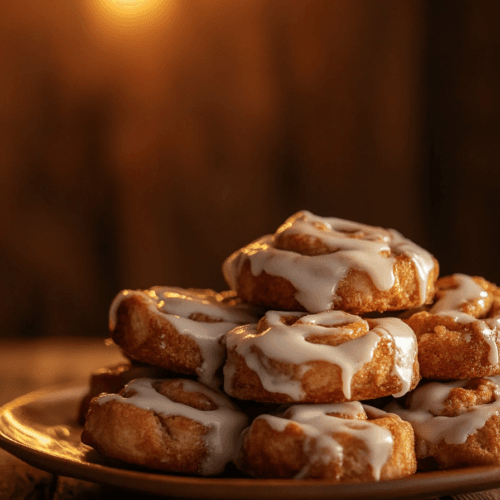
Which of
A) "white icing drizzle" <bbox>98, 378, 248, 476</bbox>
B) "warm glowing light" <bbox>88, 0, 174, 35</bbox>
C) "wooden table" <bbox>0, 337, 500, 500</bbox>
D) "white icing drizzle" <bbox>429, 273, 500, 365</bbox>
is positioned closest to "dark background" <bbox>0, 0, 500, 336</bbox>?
"warm glowing light" <bbox>88, 0, 174, 35</bbox>

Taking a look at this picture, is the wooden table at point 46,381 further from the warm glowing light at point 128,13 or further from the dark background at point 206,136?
the warm glowing light at point 128,13

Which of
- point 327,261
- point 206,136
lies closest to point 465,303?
point 327,261

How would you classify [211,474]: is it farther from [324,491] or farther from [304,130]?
[304,130]

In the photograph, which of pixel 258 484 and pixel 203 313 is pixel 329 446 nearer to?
pixel 258 484

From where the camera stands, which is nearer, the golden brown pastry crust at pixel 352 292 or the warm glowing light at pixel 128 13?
the golden brown pastry crust at pixel 352 292

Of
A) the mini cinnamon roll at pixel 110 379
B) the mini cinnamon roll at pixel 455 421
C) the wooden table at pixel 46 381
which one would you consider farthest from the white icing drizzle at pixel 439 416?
the mini cinnamon roll at pixel 110 379

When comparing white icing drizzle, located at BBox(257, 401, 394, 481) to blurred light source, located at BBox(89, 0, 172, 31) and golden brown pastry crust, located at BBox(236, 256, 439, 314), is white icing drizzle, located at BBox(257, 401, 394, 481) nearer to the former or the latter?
golden brown pastry crust, located at BBox(236, 256, 439, 314)
